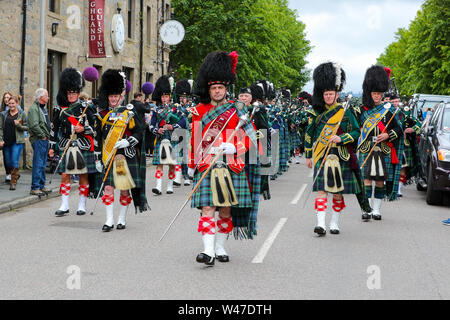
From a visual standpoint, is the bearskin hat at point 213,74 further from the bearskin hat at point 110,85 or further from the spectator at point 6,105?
the spectator at point 6,105

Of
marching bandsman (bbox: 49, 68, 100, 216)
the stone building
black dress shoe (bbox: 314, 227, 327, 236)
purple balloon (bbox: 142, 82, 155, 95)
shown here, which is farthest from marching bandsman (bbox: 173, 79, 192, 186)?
black dress shoe (bbox: 314, 227, 327, 236)

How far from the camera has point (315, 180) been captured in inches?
351

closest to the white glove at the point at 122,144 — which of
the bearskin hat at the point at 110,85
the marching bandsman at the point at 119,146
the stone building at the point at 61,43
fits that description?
the marching bandsman at the point at 119,146

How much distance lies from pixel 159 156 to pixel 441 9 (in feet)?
108

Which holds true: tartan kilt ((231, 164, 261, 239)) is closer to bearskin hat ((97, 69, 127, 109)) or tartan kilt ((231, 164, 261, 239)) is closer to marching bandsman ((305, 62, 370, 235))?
marching bandsman ((305, 62, 370, 235))

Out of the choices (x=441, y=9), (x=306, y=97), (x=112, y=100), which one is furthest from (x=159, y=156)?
(x=441, y=9)

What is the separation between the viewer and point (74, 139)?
10.5 metres

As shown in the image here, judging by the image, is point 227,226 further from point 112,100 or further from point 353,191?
point 112,100

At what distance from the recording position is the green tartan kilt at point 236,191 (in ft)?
22.0

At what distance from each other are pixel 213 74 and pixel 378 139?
434cm

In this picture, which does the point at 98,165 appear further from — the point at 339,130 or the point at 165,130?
the point at 165,130

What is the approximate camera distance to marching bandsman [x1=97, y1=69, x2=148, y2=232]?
357 inches
